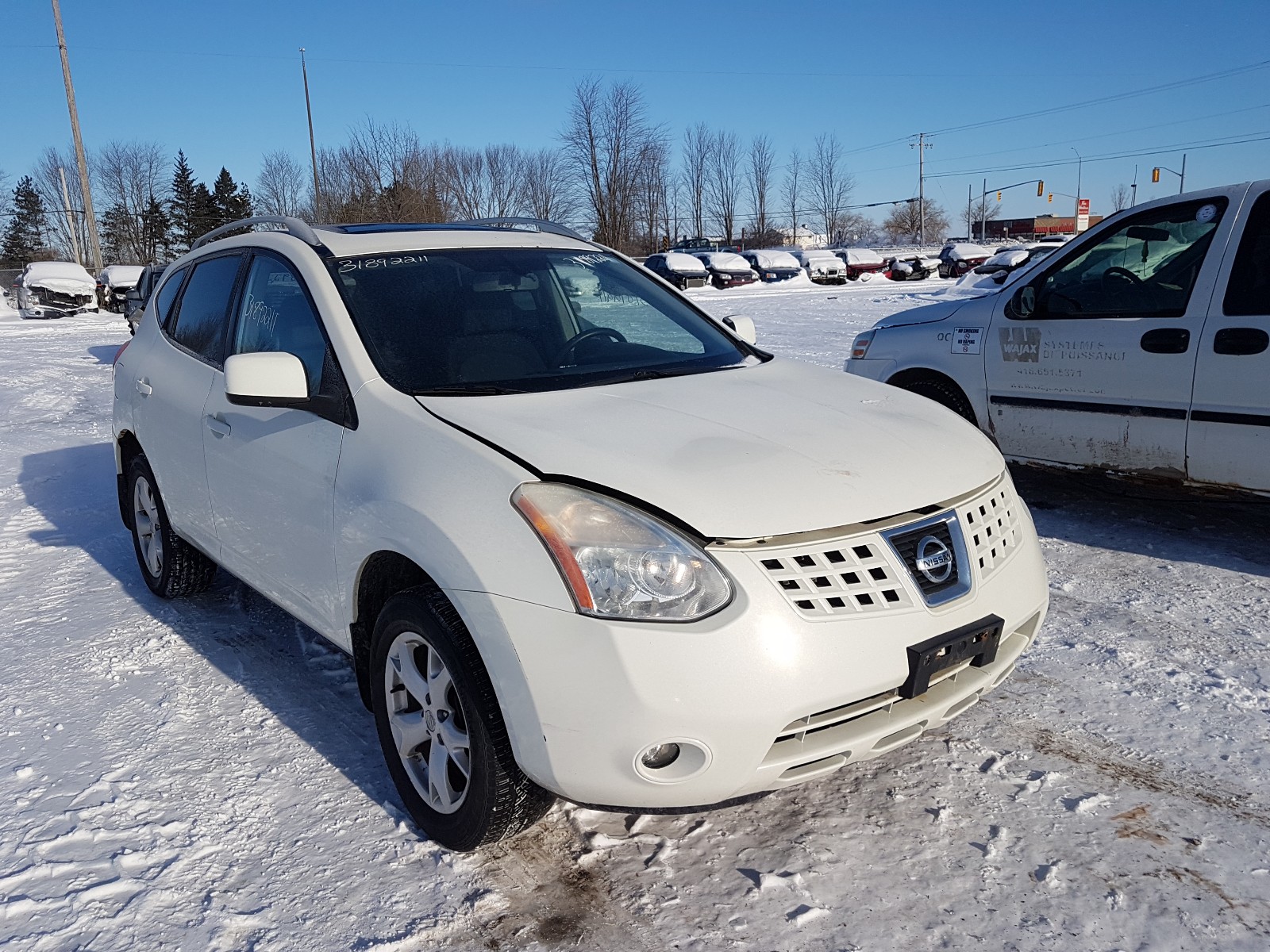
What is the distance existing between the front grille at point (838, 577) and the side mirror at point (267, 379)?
5.09ft

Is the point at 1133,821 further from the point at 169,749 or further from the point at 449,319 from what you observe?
the point at 169,749

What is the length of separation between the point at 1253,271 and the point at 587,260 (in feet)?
9.94

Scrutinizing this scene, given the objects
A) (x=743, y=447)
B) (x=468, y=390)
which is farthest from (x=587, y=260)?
(x=743, y=447)

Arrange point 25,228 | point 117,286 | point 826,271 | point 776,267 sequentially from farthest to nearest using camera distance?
point 25,228 < point 776,267 < point 826,271 < point 117,286

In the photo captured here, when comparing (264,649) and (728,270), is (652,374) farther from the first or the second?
(728,270)

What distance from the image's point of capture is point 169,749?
3191 millimetres

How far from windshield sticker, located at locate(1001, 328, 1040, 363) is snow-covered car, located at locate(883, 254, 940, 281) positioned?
38.2 m

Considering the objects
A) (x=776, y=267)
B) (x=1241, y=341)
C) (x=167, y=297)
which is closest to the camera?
(x=1241, y=341)

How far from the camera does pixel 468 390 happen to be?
9.52 feet

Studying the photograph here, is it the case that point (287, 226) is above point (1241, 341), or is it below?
above

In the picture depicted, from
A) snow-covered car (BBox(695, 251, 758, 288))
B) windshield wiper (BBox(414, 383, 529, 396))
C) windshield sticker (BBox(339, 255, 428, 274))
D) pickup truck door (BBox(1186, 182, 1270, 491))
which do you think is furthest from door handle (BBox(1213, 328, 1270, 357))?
snow-covered car (BBox(695, 251, 758, 288))

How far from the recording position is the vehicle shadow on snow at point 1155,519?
188 inches

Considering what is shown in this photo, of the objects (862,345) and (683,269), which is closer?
(862,345)

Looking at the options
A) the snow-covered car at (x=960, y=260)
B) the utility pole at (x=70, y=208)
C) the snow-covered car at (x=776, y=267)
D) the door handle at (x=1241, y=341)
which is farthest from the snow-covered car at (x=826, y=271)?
the utility pole at (x=70, y=208)
